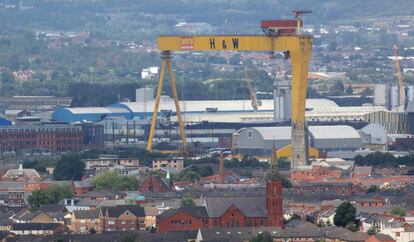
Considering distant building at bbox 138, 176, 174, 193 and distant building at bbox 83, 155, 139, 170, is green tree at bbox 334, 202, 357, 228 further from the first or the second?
distant building at bbox 83, 155, 139, 170

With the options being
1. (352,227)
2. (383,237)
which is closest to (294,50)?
(352,227)

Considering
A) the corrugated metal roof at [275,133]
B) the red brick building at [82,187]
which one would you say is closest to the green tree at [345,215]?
the red brick building at [82,187]

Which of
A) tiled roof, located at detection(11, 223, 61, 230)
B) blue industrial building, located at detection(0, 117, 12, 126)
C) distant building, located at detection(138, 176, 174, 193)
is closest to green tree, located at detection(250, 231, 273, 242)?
tiled roof, located at detection(11, 223, 61, 230)

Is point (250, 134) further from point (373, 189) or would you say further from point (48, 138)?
point (373, 189)

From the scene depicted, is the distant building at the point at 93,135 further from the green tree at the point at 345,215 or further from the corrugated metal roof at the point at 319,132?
the green tree at the point at 345,215

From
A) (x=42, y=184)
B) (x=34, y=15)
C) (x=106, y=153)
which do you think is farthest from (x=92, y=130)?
A: (x=34, y=15)
